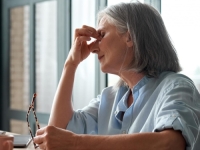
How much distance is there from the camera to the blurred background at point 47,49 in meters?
2.62

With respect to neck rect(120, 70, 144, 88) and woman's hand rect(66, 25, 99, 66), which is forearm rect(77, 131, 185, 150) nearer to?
neck rect(120, 70, 144, 88)

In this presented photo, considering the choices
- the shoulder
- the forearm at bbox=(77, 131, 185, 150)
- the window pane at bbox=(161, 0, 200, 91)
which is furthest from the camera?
the window pane at bbox=(161, 0, 200, 91)

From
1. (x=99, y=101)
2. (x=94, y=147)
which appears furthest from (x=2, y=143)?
(x=99, y=101)

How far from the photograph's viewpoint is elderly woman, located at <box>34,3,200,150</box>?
1165 mm

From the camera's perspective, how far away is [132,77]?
162cm

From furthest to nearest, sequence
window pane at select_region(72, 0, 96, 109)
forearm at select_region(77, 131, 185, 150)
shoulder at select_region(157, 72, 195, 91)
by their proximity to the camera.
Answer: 1. window pane at select_region(72, 0, 96, 109)
2. shoulder at select_region(157, 72, 195, 91)
3. forearm at select_region(77, 131, 185, 150)

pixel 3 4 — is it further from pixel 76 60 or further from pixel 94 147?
pixel 94 147

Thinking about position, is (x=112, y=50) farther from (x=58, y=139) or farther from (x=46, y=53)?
(x=46, y=53)

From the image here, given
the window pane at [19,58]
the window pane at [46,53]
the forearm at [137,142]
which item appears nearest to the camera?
the forearm at [137,142]

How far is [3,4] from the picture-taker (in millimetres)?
4375

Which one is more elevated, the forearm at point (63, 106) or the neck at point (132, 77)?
the neck at point (132, 77)

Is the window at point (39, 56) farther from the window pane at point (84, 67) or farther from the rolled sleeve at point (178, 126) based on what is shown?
the rolled sleeve at point (178, 126)

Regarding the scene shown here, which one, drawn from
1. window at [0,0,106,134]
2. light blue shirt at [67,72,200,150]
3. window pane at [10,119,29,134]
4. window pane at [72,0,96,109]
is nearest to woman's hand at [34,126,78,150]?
light blue shirt at [67,72,200,150]

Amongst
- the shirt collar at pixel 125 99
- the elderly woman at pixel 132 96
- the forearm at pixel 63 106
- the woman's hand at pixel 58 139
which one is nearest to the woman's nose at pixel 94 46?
the elderly woman at pixel 132 96
